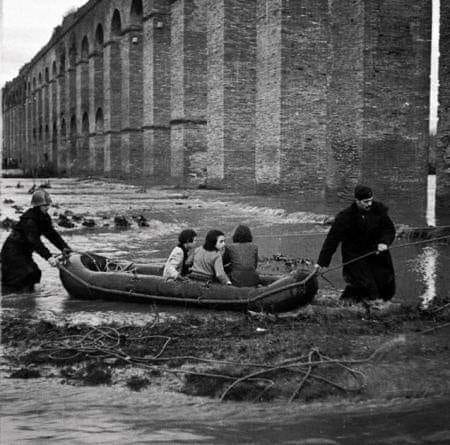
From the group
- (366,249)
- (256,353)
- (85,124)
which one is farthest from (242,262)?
(85,124)

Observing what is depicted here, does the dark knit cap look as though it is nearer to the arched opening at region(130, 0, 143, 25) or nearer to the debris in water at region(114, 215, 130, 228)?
the debris in water at region(114, 215, 130, 228)

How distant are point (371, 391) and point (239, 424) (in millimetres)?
1037

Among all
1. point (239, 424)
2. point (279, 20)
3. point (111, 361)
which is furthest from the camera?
point (279, 20)

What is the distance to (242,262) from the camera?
7246 millimetres

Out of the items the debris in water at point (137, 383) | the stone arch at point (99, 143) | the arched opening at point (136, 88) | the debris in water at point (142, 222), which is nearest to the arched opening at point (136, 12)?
the arched opening at point (136, 88)

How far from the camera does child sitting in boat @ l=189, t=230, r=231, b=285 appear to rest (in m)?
7.17

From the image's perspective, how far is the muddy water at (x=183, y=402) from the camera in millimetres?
3994

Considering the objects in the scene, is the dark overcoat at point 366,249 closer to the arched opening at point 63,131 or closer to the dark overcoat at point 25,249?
the dark overcoat at point 25,249

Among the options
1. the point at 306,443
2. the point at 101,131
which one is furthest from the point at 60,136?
the point at 306,443

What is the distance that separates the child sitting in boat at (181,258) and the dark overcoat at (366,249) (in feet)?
4.64

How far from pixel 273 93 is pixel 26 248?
488 inches

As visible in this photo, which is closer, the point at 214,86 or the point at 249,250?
the point at 249,250

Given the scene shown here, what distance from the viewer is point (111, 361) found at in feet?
17.9

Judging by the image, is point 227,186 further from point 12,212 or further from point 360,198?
point 360,198
